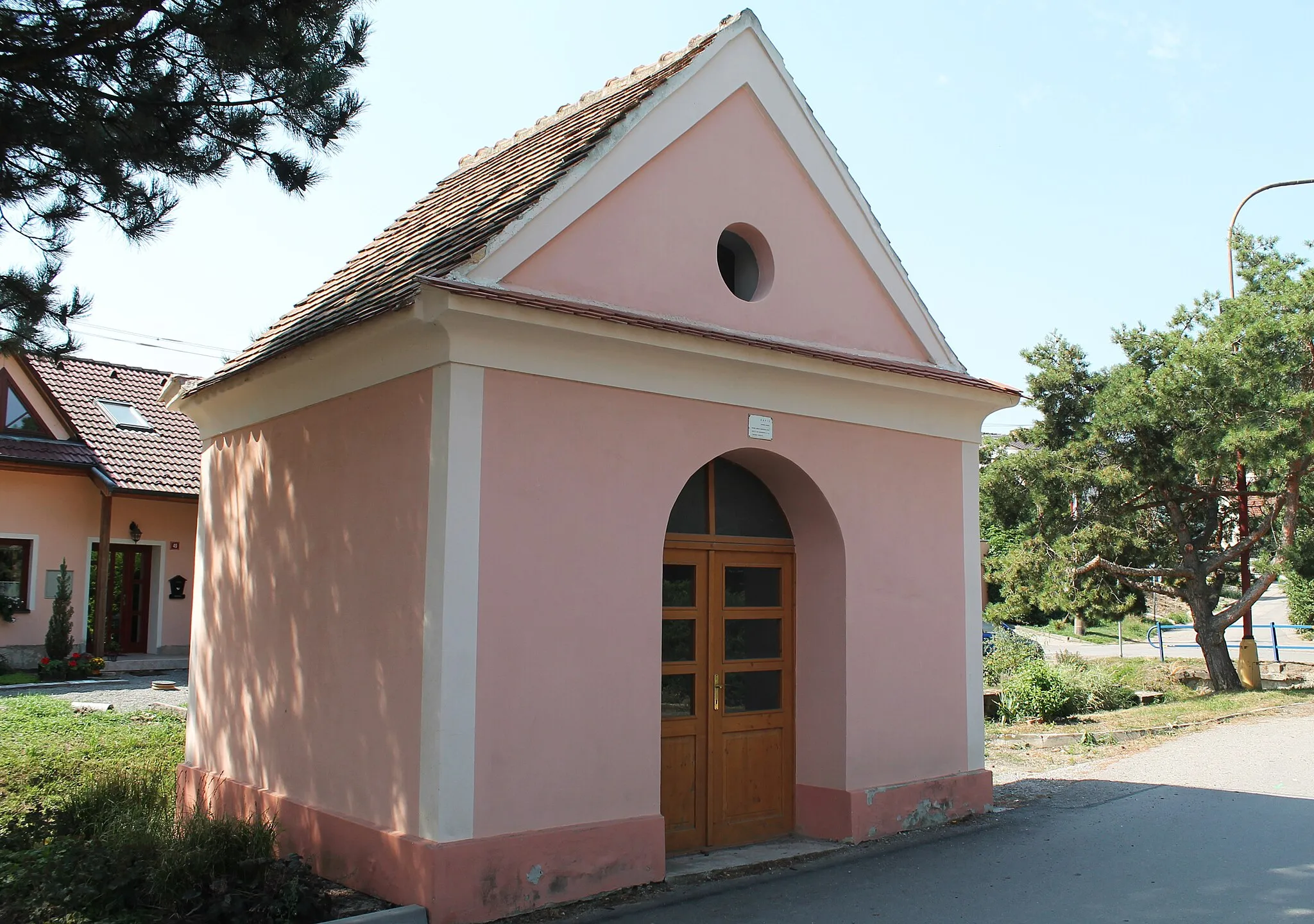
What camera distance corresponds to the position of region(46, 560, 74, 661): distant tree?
19.5m

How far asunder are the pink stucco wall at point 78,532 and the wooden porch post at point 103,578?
1.26 ft

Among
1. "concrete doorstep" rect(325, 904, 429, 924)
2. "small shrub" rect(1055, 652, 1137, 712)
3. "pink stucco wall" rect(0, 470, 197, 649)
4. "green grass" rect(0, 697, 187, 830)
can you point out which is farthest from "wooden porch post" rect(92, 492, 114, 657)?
"small shrub" rect(1055, 652, 1137, 712)

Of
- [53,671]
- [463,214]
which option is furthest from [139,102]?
[53,671]

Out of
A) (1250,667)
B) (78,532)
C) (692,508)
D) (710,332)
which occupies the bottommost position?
(1250,667)

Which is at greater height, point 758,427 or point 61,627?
point 758,427

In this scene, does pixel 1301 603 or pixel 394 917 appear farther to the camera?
pixel 1301 603

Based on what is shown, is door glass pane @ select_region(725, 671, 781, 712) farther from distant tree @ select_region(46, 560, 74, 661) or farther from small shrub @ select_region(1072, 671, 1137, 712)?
distant tree @ select_region(46, 560, 74, 661)

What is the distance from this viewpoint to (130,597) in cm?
2250

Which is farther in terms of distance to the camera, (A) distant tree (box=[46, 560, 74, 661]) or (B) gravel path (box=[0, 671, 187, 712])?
(A) distant tree (box=[46, 560, 74, 661])

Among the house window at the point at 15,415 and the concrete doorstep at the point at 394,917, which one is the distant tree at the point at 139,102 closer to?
the concrete doorstep at the point at 394,917

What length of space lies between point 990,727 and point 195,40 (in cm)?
1344

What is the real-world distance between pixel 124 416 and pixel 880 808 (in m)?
20.5

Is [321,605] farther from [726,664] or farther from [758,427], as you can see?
[758,427]

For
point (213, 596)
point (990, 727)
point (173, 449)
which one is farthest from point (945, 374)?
point (173, 449)
